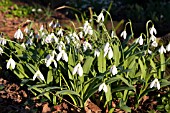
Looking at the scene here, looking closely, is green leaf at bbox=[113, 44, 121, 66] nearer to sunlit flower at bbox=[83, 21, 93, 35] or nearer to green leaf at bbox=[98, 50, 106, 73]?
green leaf at bbox=[98, 50, 106, 73]

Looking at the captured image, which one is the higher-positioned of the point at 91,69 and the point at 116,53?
the point at 116,53

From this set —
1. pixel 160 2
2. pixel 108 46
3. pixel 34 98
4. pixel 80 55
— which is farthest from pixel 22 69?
pixel 160 2

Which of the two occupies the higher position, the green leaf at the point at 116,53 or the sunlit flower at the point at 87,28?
the sunlit flower at the point at 87,28

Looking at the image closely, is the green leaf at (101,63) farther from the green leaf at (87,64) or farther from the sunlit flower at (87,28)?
the sunlit flower at (87,28)

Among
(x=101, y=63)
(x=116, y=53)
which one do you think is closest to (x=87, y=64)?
(x=101, y=63)

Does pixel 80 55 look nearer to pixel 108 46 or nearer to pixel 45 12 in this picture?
pixel 108 46

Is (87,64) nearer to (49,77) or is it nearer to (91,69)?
(91,69)

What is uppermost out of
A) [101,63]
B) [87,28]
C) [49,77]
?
[87,28]

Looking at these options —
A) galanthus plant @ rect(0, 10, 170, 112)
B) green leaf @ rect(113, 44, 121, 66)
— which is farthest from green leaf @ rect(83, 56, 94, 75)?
green leaf @ rect(113, 44, 121, 66)

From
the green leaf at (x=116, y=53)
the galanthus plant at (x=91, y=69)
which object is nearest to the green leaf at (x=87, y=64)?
the galanthus plant at (x=91, y=69)

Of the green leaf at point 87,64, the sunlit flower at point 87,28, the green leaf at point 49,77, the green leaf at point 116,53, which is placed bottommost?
the green leaf at point 49,77

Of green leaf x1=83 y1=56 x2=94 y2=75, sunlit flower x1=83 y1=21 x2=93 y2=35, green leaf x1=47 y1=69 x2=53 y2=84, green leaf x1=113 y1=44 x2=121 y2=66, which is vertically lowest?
green leaf x1=47 y1=69 x2=53 y2=84

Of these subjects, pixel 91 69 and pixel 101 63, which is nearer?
pixel 101 63
